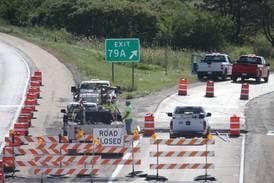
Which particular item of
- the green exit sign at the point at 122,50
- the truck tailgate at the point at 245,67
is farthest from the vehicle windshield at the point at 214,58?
the green exit sign at the point at 122,50

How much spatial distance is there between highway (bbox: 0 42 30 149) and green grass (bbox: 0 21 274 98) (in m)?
3.29

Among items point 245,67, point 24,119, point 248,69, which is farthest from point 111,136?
point 248,69

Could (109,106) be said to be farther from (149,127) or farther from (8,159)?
(8,159)

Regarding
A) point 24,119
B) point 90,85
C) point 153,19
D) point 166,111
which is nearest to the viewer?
point 24,119

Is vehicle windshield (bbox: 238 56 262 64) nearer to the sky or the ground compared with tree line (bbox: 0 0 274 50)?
nearer to the ground

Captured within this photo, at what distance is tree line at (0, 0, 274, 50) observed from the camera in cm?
8506

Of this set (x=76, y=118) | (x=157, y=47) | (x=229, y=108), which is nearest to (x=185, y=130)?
(x=76, y=118)

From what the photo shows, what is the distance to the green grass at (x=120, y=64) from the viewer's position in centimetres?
5500

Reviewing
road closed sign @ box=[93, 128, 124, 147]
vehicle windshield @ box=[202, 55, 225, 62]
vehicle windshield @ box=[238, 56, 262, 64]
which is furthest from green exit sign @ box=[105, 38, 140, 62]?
road closed sign @ box=[93, 128, 124, 147]

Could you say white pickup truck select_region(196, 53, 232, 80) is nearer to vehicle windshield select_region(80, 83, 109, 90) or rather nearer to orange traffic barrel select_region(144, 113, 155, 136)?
vehicle windshield select_region(80, 83, 109, 90)

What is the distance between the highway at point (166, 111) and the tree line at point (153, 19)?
1867cm

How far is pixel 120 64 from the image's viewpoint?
6544 centimetres

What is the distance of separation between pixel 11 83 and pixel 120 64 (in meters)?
15.6

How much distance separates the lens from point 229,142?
32812 mm
